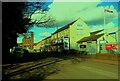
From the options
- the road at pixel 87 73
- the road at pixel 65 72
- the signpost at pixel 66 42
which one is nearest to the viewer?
the road at pixel 87 73

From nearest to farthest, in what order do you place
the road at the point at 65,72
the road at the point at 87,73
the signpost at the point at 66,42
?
1. the road at the point at 87,73
2. the road at the point at 65,72
3. the signpost at the point at 66,42

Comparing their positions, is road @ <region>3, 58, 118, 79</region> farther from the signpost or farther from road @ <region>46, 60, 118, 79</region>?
the signpost

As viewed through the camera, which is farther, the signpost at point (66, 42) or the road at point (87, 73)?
the signpost at point (66, 42)

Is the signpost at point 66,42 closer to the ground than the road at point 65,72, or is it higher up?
higher up

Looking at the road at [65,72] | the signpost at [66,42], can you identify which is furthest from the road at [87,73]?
the signpost at [66,42]

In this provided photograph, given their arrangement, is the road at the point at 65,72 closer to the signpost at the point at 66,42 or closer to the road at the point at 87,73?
the road at the point at 87,73

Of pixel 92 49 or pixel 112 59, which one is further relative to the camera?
pixel 92 49

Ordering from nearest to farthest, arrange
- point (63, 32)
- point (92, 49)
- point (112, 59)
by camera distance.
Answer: point (112, 59) → point (92, 49) → point (63, 32)

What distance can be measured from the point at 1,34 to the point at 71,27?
232 ft

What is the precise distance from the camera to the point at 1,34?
59.9 feet

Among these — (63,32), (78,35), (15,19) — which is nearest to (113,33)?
(78,35)

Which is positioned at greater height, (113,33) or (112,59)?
(113,33)

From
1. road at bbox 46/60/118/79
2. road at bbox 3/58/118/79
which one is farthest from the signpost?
road at bbox 46/60/118/79

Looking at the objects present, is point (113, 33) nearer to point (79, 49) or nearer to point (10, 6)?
point (79, 49)
